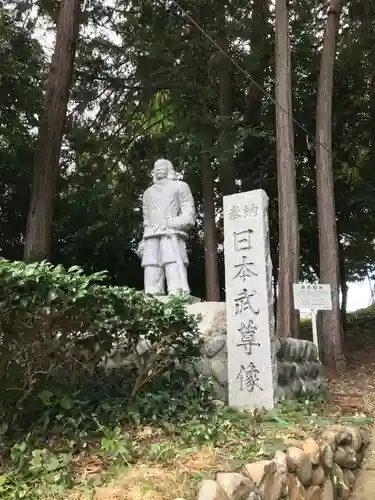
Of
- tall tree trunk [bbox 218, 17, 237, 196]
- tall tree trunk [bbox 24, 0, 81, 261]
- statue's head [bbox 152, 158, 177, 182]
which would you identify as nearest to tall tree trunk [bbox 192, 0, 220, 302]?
tall tree trunk [bbox 218, 17, 237, 196]

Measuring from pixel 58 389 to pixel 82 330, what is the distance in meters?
0.47

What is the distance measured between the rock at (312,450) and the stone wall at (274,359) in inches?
36.7

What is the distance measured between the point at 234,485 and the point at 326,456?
1329 mm

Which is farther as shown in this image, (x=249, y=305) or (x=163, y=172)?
(x=163, y=172)

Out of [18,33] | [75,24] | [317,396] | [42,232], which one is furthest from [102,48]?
[317,396]

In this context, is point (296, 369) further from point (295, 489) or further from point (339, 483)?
point (295, 489)

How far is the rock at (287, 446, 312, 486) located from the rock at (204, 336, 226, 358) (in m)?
1.58

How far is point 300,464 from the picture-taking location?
3531 millimetres

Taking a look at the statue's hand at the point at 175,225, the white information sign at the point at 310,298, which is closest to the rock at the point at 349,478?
the white information sign at the point at 310,298

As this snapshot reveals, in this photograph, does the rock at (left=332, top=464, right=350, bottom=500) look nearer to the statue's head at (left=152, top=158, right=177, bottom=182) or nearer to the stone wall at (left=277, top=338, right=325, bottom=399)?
the stone wall at (left=277, top=338, right=325, bottom=399)

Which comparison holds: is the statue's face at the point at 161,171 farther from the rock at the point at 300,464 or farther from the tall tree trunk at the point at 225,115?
the rock at the point at 300,464

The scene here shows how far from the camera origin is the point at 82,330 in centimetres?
378

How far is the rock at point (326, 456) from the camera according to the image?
153 inches

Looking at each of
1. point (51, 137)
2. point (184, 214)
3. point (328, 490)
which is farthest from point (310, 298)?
point (51, 137)
